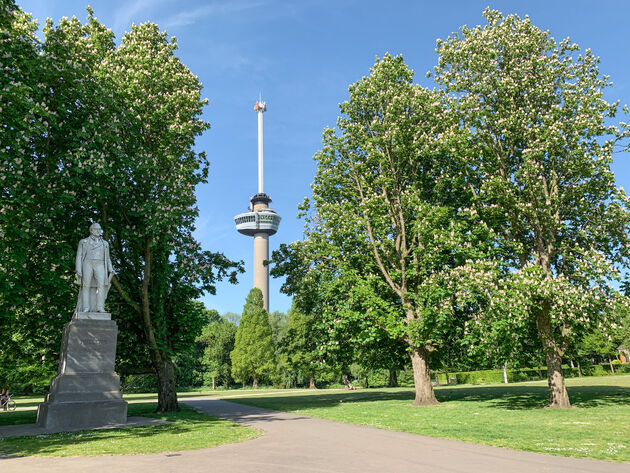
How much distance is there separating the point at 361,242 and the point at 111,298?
42.6 feet

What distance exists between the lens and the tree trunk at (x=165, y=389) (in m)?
22.5

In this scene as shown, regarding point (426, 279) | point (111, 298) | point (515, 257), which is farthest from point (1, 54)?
point (515, 257)

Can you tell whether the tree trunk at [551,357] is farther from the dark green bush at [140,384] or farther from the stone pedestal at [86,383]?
the dark green bush at [140,384]

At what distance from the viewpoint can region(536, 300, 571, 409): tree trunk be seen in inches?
760

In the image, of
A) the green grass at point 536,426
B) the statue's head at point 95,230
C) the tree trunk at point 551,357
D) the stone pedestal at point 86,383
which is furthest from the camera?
the tree trunk at point 551,357

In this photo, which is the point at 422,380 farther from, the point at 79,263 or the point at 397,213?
the point at 79,263

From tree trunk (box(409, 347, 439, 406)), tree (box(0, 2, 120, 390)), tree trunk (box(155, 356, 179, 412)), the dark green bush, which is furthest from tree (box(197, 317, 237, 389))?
tree trunk (box(409, 347, 439, 406))

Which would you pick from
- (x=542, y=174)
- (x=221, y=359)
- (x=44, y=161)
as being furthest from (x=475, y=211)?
(x=221, y=359)

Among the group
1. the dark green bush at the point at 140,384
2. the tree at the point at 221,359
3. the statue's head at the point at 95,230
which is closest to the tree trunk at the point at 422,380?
the statue's head at the point at 95,230

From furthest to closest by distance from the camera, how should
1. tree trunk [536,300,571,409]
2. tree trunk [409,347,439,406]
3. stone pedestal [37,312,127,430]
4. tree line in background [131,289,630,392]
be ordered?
tree line in background [131,289,630,392] < tree trunk [409,347,439,406] < tree trunk [536,300,571,409] < stone pedestal [37,312,127,430]

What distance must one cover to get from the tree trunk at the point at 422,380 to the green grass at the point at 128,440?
11732 mm

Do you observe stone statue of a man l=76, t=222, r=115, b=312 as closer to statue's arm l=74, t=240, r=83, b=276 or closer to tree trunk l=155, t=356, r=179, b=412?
statue's arm l=74, t=240, r=83, b=276

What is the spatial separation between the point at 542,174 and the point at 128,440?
19.4 meters

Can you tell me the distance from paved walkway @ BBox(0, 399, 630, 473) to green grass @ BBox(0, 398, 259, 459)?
704 mm
